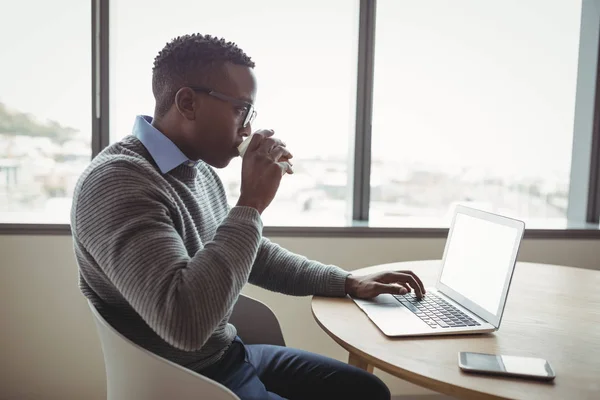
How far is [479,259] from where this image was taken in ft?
4.11

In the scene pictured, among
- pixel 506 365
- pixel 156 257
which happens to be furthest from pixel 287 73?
pixel 506 365

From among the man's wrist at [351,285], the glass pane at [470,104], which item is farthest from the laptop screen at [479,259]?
the glass pane at [470,104]

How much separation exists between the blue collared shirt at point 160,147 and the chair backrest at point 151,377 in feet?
1.16

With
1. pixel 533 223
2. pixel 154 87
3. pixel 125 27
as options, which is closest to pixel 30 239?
pixel 125 27

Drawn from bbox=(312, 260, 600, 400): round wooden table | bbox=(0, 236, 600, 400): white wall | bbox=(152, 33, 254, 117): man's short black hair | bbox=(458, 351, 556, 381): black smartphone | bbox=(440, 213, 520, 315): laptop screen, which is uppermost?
bbox=(152, 33, 254, 117): man's short black hair

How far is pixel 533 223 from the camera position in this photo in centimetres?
252


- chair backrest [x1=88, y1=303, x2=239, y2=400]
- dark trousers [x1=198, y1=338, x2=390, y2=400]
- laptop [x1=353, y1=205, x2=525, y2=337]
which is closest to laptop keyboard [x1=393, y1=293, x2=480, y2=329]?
laptop [x1=353, y1=205, x2=525, y2=337]

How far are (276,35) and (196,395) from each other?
175cm

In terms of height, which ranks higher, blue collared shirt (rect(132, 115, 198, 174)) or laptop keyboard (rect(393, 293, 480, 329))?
blue collared shirt (rect(132, 115, 198, 174))

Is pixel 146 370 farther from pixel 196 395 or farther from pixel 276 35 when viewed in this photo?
pixel 276 35

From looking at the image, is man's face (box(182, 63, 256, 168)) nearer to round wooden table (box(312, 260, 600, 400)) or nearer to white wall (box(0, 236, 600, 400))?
round wooden table (box(312, 260, 600, 400))

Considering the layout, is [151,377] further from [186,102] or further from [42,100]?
[42,100]

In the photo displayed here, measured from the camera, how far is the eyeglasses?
1.20 meters

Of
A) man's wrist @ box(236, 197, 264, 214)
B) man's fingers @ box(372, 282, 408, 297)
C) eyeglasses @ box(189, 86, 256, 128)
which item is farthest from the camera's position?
man's fingers @ box(372, 282, 408, 297)
